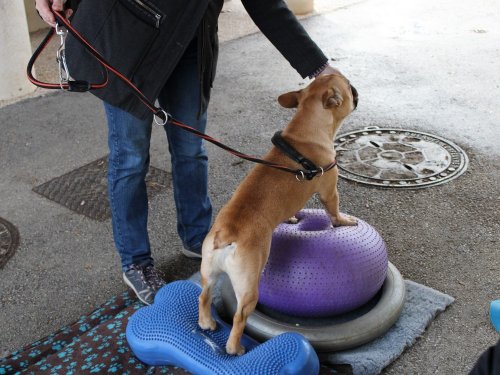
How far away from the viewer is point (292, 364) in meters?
2.40

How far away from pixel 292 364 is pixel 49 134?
150 inches

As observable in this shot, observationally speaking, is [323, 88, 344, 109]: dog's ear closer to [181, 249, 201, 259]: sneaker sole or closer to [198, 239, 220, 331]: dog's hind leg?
[198, 239, 220, 331]: dog's hind leg

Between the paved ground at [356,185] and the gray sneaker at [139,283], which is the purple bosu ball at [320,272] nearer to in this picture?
the paved ground at [356,185]

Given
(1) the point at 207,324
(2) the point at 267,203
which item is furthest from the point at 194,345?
(2) the point at 267,203

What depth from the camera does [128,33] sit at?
8.29ft

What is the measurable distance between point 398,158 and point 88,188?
7.68 ft

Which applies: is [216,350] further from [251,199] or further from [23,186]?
[23,186]

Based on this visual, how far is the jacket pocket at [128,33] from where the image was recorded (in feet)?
8.21

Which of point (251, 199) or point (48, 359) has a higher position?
point (251, 199)

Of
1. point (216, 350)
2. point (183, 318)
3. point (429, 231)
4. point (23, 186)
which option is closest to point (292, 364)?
point (216, 350)

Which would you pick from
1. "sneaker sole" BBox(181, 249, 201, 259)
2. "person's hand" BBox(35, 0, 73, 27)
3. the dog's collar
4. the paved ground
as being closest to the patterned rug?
the paved ground

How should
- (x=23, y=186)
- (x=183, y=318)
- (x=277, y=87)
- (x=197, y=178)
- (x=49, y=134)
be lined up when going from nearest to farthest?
(x=183, y=318), (x=197, y=178), (x=23, y=186), (x=49, y=134), (x=277, y=87)

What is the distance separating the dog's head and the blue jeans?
19.0 inches

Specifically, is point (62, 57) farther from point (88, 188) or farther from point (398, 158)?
point (398, 158)
